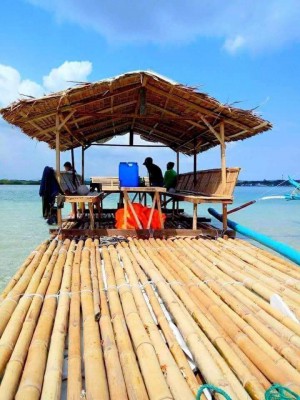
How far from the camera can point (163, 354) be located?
2455 mm

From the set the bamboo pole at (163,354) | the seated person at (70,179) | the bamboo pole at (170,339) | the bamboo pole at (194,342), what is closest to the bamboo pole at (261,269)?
the bamboo pole at (194,342)

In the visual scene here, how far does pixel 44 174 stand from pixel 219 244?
149 inches

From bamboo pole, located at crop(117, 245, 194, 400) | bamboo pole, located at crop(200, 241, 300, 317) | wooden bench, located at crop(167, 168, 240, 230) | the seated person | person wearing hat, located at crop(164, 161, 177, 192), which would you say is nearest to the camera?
bamboo pole, located at crop(117, 245, 194, 400)

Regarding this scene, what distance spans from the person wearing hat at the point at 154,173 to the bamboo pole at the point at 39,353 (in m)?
5.41

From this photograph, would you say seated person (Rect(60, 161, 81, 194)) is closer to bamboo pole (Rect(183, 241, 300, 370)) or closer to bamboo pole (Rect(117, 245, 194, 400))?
bamboo pole (Rect(117, 245, 194, 400))

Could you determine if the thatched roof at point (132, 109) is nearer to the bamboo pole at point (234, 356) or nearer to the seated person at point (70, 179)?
the seated person at point (70, 179)

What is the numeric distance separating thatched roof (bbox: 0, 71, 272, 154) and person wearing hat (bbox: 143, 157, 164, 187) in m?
1.20

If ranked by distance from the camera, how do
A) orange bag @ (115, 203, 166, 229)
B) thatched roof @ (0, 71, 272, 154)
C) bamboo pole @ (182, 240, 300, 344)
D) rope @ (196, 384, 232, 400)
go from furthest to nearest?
orange bag @ (115, 203, 166, 229)
thatched roof @ (0, 71, 272, 154)
bamboo pole @ (182, 240, 300, 344)
rope @ (196, 384, 232, 400)

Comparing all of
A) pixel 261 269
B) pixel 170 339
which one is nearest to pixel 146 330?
pixel 170 339

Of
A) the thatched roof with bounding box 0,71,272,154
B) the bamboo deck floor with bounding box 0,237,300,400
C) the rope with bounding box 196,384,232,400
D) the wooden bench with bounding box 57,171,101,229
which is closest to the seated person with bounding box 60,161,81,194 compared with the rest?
the wooden bench with bounding box 57,171,101,229

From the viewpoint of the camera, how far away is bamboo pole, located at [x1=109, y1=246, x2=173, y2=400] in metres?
2.05

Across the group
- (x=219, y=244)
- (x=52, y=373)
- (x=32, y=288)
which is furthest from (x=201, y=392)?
(x=219, y=244)

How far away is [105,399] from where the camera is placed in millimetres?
1993

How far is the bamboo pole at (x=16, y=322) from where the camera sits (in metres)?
2.50
